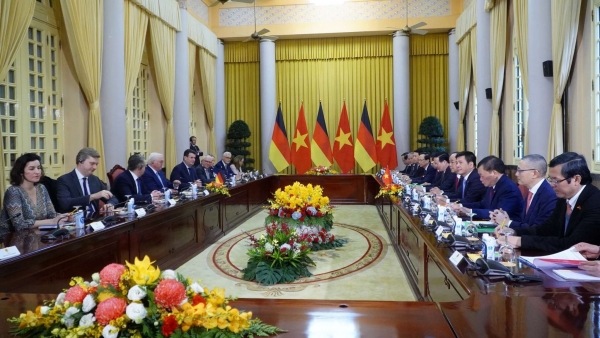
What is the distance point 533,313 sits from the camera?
149 centimetres

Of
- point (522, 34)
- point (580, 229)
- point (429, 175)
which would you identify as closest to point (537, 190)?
point (580, 229)

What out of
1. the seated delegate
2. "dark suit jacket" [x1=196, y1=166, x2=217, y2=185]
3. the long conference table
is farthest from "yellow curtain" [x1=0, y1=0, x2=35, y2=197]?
"dark suit jacket" [x1=196, y1=166, x2=217, y2=185]

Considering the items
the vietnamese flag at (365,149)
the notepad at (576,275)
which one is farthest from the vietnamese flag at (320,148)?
the notepad at (576,275)

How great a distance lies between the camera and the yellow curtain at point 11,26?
471cm

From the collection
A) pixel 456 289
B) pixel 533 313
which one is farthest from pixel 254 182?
pixel 533 313

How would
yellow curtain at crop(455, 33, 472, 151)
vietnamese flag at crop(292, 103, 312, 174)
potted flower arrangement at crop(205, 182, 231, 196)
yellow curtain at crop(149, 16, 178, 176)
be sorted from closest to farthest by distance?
potted flower arrangement at crop(205, 182, 231, 196), yellow curtain at crop(149, 16, 178, 176), yellow curtain at crop(455, 33, 472, 151), vietnamese flag at crop(292, 103, 312, 174)

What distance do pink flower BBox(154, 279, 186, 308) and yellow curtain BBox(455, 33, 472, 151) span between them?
398 inches

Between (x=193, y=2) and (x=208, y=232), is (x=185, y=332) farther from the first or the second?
(x=193, y=2)

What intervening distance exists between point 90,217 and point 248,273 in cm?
146

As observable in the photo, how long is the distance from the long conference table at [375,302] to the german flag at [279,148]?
552 cm

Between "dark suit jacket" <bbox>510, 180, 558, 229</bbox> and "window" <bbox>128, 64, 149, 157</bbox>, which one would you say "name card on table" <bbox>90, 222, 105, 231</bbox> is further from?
"window" <bbox>128, 64, 149, 157</bbox>

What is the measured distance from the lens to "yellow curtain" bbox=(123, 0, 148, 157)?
7340mm

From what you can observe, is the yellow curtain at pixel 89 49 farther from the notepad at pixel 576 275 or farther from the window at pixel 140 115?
the notepad at pixel 576 275

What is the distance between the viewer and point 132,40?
745 centimetres
